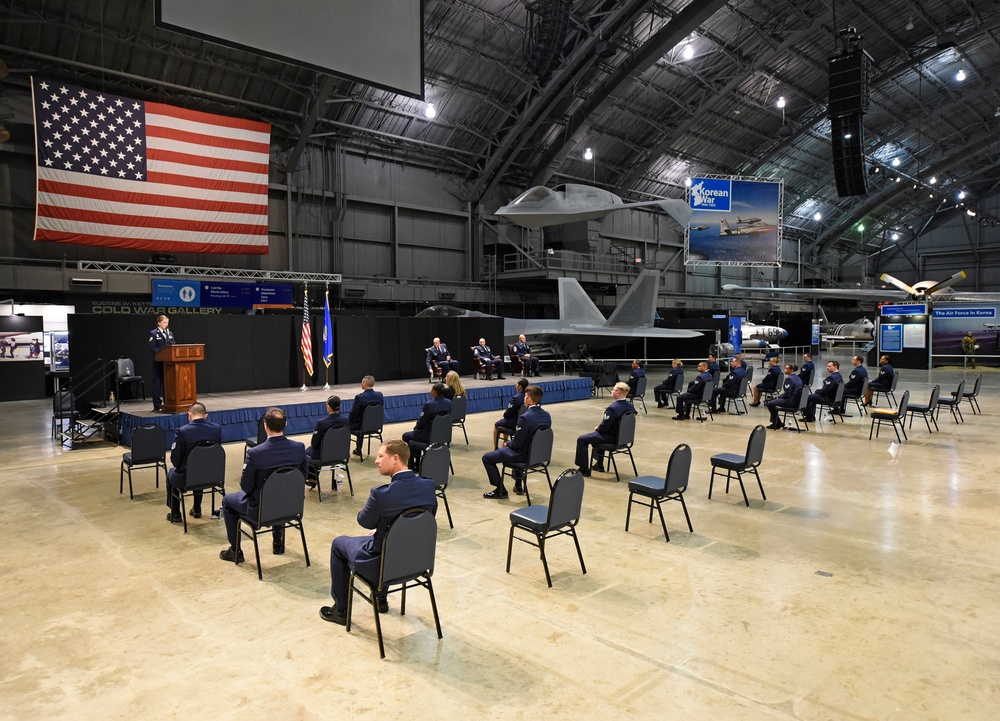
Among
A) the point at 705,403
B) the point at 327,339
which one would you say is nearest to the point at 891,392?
the point at 705,403

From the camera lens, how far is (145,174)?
17.0 m

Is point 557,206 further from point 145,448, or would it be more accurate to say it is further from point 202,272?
point 202,272

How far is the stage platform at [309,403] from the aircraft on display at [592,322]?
12.4 feet

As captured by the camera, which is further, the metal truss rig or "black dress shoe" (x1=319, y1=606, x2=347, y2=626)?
the metal truss rig

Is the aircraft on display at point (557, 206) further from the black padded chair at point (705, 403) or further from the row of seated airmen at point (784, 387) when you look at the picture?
the black padded chair at point (705, 403)

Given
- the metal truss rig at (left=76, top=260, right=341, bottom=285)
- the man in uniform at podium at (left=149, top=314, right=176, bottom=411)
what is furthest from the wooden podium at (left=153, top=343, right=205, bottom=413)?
the metal truss rig at (left=76, top=260, right=341, bottom=285)

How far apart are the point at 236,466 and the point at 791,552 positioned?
23.5 ft

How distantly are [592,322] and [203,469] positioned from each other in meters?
16.9

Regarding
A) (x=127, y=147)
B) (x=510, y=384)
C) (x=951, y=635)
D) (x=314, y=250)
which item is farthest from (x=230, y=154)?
(x=951, y=635)

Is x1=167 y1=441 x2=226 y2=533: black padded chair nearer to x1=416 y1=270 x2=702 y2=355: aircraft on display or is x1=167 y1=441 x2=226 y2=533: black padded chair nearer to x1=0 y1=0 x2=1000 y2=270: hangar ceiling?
x1=416 y1=270 x2=702 y2=355: aircraft on display

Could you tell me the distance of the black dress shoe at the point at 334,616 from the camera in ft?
12.7

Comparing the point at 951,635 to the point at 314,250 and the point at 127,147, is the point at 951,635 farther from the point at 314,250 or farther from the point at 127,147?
the point at 314,250

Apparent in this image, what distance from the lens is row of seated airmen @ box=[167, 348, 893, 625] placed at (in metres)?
3.65

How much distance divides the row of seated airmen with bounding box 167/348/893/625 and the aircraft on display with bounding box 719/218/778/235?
16.3 m
